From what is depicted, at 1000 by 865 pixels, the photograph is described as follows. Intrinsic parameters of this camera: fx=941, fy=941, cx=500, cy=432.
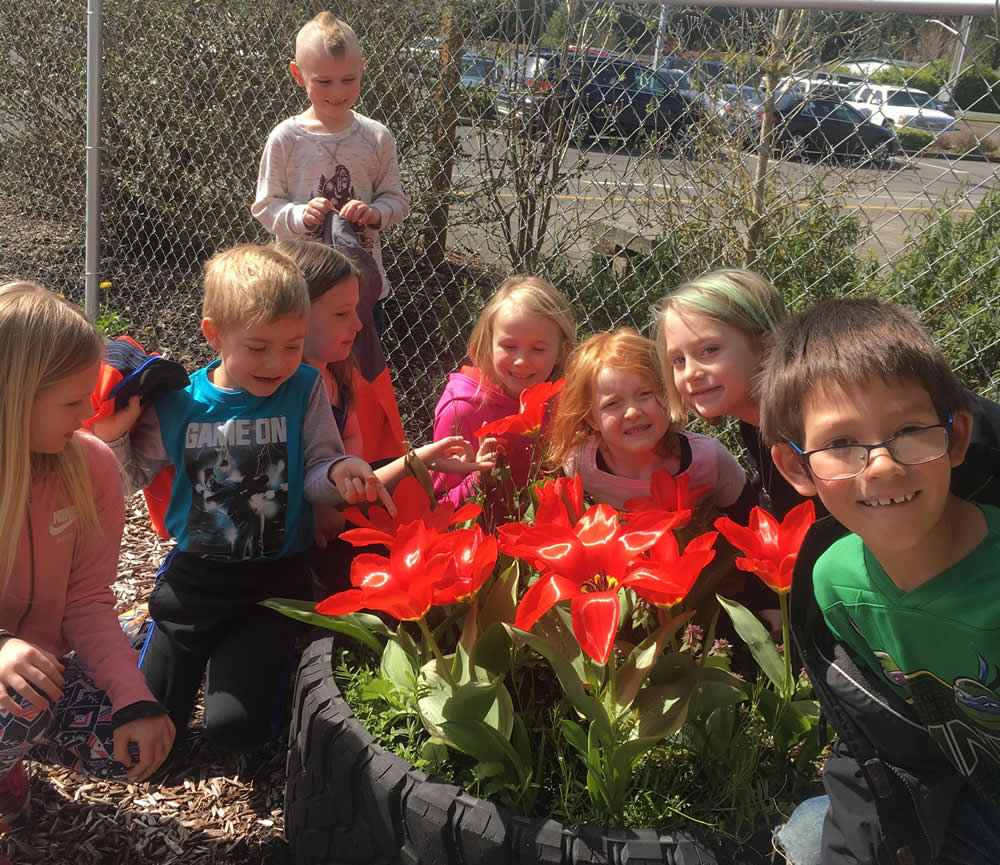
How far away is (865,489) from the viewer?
4.13ft

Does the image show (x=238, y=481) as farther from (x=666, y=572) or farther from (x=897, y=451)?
(x=897, y=451)

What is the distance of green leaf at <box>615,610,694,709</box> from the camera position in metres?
1.55

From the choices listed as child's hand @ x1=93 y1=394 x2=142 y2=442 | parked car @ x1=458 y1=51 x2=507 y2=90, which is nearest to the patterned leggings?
child's hand @ x1=93 y1=394 x2=142 y2=442

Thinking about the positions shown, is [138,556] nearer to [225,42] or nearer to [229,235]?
[229,235]

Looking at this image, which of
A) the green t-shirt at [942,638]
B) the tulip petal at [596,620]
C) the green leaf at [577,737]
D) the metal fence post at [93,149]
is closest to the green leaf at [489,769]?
the green leaf at [577,737]

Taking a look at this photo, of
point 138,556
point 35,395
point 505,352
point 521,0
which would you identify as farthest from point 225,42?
point 35,395

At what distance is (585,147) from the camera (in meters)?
3.56

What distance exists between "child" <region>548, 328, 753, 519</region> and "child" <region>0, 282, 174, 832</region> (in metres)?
1.04

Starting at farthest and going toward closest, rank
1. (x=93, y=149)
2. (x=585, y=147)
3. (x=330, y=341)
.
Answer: (x=93, y=149) < (x=585, y=147) < (x=330, y=341)

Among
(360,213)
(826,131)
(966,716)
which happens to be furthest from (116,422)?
(826,131)

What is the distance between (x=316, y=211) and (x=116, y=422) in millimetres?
1187

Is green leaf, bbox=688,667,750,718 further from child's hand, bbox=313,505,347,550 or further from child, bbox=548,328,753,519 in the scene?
child's hand, bbox=313,505,347,550

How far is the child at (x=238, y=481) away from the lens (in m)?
2.16

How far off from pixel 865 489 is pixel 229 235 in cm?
450
